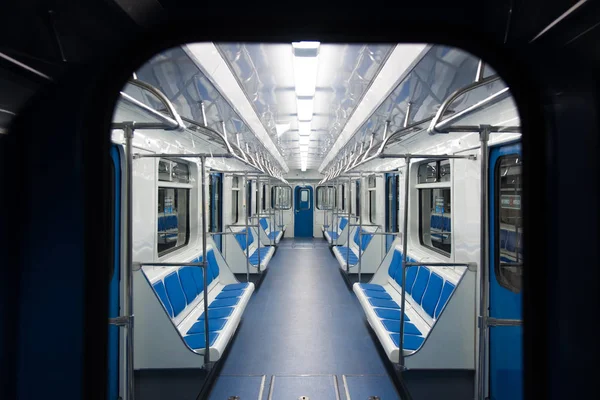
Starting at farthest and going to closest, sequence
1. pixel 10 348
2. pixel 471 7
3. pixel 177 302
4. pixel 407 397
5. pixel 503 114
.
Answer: pixel 177 302, pixel 407 397, pixel 503 114, pixel 10 348, pixel 471 7

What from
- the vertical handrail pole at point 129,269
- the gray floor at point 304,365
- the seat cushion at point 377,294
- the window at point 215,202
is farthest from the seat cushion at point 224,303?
the vertical handrail pole at point 129,269

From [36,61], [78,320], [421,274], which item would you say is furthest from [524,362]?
[421,274]

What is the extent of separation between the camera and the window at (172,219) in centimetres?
437

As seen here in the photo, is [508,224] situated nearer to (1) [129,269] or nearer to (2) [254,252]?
(1) [129,269]

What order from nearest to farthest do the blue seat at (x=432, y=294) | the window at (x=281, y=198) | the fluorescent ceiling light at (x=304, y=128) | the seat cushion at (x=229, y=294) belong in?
1. the blue seat at (x=432, y=294)
2. the seat cushion at (x=229, y=294)
3. the fluorescent ceiling light at (x=304, y=128)
4. the window at (x=281, y=198)

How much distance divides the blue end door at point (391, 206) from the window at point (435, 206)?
1076 mm

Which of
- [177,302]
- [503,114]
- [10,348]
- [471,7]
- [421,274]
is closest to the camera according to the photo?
[471,7]

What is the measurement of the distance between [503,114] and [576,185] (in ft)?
5.84

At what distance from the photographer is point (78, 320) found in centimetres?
134

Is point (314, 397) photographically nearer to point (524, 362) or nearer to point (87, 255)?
point (524, 362)

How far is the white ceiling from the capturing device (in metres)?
2.50

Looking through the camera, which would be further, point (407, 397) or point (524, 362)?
point (407, 397)

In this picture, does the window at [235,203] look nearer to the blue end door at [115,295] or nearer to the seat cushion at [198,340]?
the seat cushion at [198,340]

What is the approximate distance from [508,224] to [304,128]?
350cm
